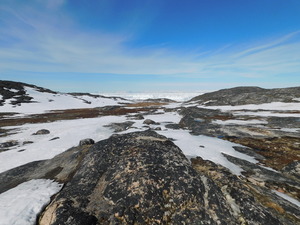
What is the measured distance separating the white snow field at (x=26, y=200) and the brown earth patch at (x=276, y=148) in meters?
19.2

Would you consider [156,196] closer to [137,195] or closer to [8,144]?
[137,195]

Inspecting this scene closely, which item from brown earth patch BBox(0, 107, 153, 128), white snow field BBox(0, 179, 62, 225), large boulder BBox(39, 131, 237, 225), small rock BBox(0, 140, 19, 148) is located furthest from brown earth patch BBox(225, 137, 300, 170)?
brown earth patch BBox(0, 107, 153, 128)

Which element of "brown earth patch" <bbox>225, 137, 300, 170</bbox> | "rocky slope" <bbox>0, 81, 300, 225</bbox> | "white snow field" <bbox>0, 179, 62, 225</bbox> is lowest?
"brown earth patch" <bbox>225, 137, 300, 170</bbox>

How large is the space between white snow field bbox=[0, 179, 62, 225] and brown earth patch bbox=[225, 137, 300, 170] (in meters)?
19.2

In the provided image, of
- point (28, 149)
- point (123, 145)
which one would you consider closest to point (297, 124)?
point (123, 145)

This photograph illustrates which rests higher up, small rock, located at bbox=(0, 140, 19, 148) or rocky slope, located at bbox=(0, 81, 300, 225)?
rocky slope, located at bbox=(0, 81, 300, 225)

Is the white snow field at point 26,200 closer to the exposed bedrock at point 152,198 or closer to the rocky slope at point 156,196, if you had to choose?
the rocky slope at point 156,196

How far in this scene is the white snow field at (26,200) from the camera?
8031 mm

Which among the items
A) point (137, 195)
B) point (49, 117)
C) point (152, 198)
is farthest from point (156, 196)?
point (49, 117)

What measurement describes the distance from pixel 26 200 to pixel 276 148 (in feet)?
86.1

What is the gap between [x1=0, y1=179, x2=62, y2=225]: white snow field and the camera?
803cm

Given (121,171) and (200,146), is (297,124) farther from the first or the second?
(121,171)

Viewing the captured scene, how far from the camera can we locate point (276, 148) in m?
21.2

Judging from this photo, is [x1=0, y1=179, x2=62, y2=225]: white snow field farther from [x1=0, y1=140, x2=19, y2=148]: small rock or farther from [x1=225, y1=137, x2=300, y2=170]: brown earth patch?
[x1=225, y1=137, x2=300, y2=170]: brown earth patch
